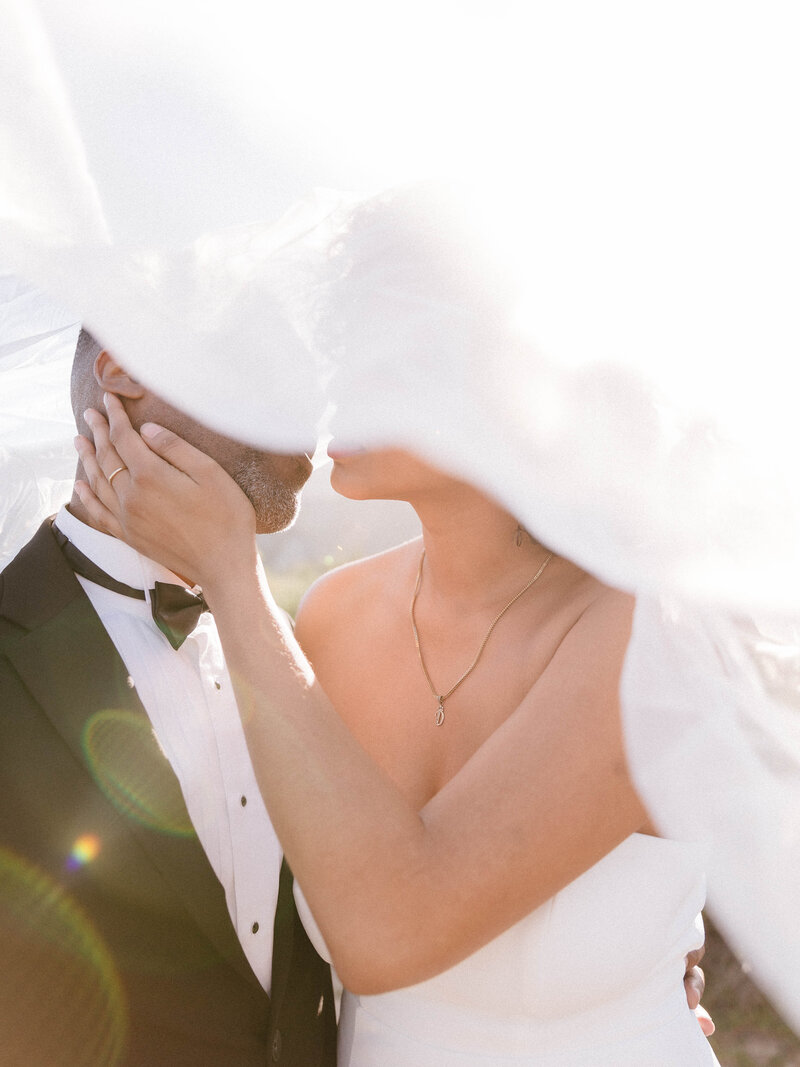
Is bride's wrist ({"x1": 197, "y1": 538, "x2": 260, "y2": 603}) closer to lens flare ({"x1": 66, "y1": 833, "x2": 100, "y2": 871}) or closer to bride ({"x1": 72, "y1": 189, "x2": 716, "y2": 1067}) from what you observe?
bride ({"x1": 72, "y1": 189, "x2": 716, "y2": 1067})

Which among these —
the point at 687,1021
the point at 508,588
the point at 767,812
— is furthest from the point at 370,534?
the point at 767,812

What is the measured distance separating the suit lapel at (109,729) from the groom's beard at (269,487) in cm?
52

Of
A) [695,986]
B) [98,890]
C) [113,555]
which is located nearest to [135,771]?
[98,890]

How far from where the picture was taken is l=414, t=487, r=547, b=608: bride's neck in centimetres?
258

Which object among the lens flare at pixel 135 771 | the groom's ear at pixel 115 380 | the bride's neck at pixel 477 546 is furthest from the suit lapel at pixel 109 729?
the bride's neck at pixel 477 546

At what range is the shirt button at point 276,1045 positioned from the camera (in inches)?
76.4

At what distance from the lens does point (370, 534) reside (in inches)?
150

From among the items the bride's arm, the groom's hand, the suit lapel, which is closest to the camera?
the bride's arm

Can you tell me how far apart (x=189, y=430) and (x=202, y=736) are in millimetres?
774

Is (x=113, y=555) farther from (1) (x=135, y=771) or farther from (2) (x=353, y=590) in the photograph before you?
(2) (x=353, y=590)

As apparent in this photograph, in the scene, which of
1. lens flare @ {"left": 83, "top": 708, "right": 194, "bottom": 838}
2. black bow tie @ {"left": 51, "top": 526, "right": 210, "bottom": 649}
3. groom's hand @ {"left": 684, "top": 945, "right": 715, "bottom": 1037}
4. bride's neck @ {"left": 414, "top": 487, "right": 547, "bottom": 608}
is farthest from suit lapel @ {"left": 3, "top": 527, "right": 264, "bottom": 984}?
groom's hand @ {"left": 684, "top": 945, "right": 715, "bottom": 1037}

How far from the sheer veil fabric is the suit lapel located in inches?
22.1

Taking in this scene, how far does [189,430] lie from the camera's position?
2.33 m

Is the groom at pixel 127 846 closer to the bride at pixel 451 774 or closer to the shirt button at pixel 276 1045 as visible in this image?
the shirt button at pixel 276 1045
